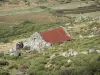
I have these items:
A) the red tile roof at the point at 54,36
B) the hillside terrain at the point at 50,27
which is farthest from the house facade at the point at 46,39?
the hillside terrain at the point at 50,27

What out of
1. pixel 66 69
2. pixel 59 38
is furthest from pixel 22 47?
pixel 66 69

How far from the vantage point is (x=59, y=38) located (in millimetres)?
44312

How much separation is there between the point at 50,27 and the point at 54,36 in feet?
90.9

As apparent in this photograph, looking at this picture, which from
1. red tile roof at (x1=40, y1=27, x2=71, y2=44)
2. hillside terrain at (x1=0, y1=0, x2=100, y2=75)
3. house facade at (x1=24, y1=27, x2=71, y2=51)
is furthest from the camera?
red tile roof at (x1=40, y1=27, x2=71, y2=44)

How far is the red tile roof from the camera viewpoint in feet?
143

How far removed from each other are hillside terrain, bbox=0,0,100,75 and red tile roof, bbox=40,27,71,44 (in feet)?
4.13

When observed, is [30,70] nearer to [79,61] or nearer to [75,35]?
[79,61]

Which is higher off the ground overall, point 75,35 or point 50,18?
point 75,35

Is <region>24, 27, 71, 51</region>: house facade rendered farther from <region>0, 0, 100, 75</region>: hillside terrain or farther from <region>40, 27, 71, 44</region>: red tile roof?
<region>0, 0, 100, 75</region>: hillside terrain

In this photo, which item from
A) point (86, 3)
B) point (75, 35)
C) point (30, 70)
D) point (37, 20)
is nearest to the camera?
point (30, 70)

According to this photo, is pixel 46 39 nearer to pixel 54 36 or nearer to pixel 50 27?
pixel 54 36

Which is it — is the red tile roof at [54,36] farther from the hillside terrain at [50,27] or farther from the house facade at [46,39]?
the hillside terrain at [50,27]

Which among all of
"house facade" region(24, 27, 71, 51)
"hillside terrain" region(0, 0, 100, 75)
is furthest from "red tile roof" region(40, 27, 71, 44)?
"hillside terrain" region(0, 0, 100, 75)

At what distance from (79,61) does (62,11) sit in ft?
251
